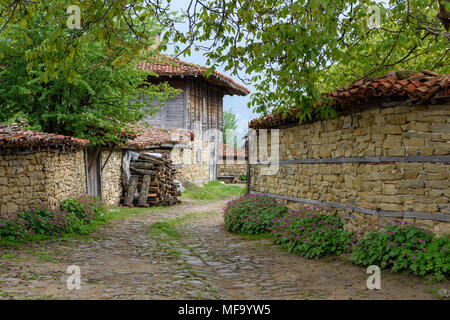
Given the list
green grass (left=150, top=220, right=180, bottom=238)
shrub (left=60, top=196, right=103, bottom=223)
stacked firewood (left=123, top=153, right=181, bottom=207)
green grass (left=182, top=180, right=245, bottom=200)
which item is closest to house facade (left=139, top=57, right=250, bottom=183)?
green grass (left=182, top=180, right=245, bottom=200)

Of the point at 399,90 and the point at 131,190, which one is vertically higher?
the point at 399,90

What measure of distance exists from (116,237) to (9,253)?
2.81m

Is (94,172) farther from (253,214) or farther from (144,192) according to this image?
(253,214)

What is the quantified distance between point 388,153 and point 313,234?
2102mm

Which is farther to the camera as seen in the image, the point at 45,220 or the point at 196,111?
the point at 196,111

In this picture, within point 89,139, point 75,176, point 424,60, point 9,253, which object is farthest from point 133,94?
point 424,60

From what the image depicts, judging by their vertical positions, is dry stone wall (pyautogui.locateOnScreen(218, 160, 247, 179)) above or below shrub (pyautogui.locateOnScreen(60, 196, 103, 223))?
above

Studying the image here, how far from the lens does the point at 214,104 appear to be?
2480cm

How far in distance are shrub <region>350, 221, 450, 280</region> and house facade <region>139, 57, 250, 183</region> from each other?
48.0 feet

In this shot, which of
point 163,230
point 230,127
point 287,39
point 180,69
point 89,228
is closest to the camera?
point 287,39

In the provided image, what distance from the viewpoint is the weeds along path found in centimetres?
531

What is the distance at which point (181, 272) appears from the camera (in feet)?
22.1

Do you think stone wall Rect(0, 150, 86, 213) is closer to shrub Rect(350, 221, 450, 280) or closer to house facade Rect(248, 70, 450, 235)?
house facade Rect(248, 70, 450, 235)

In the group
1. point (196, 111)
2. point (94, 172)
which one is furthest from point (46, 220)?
point (196, 111)
